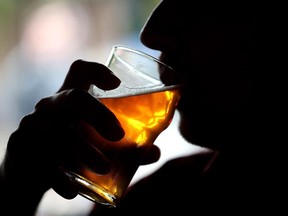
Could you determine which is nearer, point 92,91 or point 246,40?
point 92,91

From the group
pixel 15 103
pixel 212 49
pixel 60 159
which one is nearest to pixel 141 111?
pixel 60 159

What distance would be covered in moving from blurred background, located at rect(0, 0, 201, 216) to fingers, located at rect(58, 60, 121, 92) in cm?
298

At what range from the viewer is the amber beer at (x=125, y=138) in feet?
3.03

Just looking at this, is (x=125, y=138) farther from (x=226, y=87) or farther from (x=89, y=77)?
(x=226, y=87)

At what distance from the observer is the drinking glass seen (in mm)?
927

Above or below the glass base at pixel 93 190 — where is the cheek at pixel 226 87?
above

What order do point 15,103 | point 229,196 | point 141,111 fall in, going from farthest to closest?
point 15,103, point 229,196, point 141,111

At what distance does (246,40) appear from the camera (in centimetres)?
129

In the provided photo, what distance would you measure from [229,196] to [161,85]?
1.60 ft

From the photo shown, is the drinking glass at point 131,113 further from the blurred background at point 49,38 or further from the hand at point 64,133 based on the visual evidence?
the blurred background at point 49,38

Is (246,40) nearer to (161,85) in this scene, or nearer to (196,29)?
(196,29)

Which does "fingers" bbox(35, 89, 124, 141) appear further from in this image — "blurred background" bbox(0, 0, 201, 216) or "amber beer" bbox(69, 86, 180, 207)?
"blurred background" bbox(0, 0, 201, 216)

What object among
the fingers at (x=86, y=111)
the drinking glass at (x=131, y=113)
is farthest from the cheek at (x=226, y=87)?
the fingers at (x=86, y=111)

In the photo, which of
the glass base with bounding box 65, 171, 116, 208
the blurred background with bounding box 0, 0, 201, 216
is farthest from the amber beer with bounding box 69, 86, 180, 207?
the blurred background with bounding box 0, 0, 201, 216
